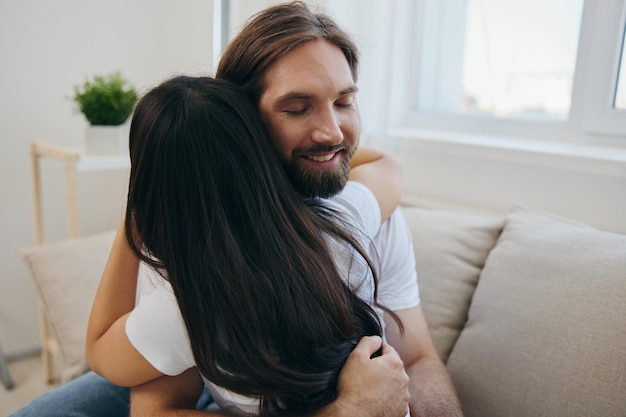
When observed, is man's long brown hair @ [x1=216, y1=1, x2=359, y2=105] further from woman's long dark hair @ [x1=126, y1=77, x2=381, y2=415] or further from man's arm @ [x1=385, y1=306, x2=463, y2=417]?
man's arm @ [x1=385, y1=306, x2=463, y2=417]

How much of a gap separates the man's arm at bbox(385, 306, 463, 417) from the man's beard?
330mm

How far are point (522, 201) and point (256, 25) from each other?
3.21 feet

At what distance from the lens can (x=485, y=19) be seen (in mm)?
1804

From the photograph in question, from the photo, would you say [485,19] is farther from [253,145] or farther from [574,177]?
[253,145]

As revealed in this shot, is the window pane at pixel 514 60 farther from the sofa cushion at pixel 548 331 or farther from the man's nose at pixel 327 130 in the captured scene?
the man's nose at pixel 327 130

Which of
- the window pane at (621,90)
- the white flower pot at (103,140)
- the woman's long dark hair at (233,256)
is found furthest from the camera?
the white flower pot at (103,140)

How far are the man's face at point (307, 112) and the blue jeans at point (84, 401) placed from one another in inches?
23.5

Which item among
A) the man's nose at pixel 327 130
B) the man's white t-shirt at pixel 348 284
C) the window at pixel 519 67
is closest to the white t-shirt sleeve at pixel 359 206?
the man's white t-shirt at pixel 348 284

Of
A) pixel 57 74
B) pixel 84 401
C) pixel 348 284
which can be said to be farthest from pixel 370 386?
pixel 57 74

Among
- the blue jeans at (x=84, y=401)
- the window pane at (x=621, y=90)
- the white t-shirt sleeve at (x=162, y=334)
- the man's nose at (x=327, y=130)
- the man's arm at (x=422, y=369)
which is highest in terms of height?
the window pane at (x=621, y=90)

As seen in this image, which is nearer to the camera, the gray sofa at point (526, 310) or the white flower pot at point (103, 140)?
the gray sofa at point (526, 310)

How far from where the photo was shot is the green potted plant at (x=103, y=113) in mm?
1783

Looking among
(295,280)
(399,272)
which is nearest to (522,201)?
(399,272)

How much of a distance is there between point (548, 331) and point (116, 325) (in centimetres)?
82
